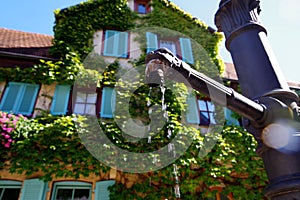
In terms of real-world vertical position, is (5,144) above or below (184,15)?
below

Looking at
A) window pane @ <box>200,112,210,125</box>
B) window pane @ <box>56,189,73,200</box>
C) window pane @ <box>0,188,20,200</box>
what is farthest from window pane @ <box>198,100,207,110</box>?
window pane @ <box>0,188,20,200</box>

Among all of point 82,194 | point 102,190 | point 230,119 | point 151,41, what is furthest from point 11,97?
point 230,119

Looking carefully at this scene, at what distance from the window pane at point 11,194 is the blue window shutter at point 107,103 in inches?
107

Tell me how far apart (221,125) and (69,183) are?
177 inches

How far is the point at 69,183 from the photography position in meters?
6.05

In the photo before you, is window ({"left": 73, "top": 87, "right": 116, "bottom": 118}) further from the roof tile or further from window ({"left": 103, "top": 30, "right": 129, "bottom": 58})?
the roof tile

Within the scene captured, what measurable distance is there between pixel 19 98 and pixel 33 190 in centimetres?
263

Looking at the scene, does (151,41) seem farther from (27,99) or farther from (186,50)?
(27,99)

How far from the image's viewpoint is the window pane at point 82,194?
19.7 ft

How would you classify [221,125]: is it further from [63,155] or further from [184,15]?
[184,15]

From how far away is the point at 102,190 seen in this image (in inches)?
229

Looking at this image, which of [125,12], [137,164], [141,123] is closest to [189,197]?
[137,164]

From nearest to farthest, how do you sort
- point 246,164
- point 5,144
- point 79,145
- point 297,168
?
point 297,168, point 5,144, point 79,145, point 246,164

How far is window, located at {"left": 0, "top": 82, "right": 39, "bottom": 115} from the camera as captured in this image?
670 centimetres
